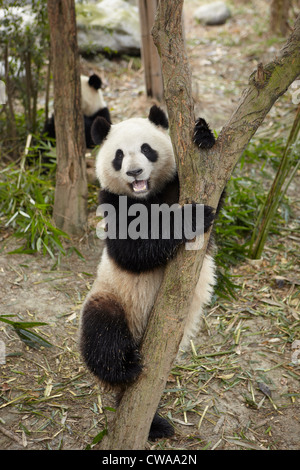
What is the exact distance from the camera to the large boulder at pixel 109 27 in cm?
841

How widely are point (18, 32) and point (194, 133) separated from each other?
377 cm

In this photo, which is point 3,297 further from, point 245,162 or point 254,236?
point 245,162

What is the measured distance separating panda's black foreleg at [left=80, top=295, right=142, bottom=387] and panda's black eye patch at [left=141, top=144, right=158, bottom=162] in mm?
889

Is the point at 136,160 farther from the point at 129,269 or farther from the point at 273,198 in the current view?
the point at 273,198

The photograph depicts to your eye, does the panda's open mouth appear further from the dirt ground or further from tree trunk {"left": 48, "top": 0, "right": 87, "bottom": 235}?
tree trunk {"left": 48, "top": 0, "right": 87, "bottom": 235}

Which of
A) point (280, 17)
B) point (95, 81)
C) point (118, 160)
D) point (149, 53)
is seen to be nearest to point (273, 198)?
point (118, 160)

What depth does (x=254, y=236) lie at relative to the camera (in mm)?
4441

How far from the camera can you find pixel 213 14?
1059 cm

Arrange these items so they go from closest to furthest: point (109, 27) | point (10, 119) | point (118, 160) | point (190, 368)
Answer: point (118, 160)
point (190, 368)
point (10, 119)
point (109, 27)

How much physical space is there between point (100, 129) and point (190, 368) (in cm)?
179

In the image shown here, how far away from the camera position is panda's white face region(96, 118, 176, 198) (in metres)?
2.75

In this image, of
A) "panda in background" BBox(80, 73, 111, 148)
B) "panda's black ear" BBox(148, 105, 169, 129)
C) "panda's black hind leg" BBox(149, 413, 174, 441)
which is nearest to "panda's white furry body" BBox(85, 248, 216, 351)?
"panda's black hind leg" BBox(149, 413, 174, 441)

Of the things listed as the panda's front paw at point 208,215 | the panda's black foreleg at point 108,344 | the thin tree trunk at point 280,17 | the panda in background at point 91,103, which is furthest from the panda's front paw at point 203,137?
the thin tree trunk at point 280,17

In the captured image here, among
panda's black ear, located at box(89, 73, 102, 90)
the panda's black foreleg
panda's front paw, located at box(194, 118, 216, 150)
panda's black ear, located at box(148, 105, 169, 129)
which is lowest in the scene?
the panda's black foreleg
